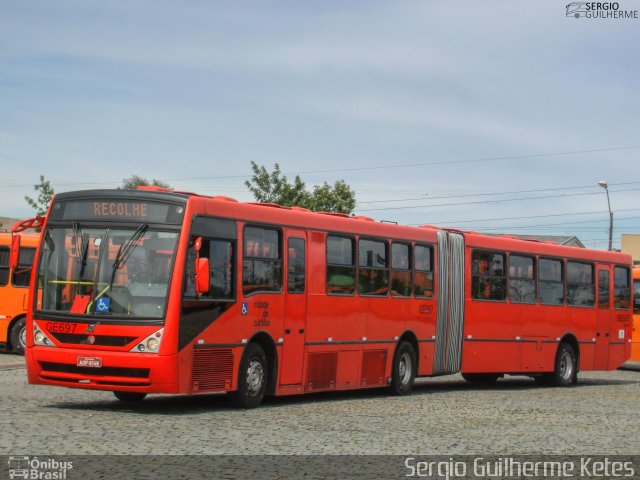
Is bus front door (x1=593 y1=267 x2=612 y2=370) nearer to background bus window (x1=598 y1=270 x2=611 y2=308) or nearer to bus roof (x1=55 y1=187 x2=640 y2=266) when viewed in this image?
background bus window (x1=598 y1=270 x2=611 y2=308)

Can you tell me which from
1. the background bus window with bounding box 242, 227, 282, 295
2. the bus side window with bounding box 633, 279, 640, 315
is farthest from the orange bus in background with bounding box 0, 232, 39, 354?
the bus side window with bounding box 633, 279, 640, 315

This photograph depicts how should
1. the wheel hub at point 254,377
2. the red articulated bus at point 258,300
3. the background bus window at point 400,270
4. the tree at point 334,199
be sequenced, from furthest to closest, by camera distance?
the tree at point 334,199
the background bus window at point 400,270
the wheel hub at point 254,377
the red articulated bus at point 258,300

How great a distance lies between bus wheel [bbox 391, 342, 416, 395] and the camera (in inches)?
846

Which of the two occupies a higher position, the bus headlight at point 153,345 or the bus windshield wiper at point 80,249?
the bus windshield wiper at point 80,249

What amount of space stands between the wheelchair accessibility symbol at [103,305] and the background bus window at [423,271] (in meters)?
8.10

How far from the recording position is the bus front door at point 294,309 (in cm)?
1822

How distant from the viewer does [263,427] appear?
46.4 feet

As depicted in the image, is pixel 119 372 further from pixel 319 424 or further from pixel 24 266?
pixel 24 266

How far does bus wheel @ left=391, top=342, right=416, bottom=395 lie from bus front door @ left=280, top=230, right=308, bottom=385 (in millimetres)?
3296

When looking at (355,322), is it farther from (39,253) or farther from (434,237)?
(39,253)

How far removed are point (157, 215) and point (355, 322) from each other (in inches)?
215

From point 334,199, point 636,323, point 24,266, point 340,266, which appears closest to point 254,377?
point 340,266

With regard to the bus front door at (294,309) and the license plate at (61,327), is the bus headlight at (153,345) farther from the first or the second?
the bus front door at (294,309)
